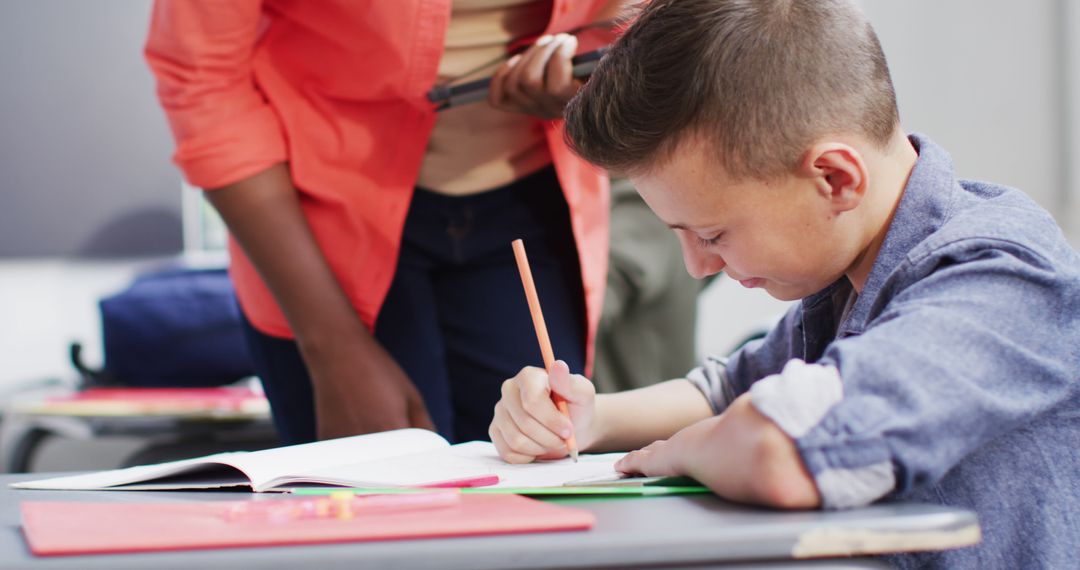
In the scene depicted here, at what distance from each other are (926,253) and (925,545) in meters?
0.24

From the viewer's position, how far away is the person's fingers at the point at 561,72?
3.67 feet

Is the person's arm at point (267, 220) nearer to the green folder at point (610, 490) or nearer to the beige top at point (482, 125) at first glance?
the beige top at point (482, 125)

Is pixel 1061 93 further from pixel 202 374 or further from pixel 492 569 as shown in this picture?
pixel 492 569

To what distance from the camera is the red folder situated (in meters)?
0.50

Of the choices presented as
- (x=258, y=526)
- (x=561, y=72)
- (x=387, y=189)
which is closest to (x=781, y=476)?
(x=258, y=526)

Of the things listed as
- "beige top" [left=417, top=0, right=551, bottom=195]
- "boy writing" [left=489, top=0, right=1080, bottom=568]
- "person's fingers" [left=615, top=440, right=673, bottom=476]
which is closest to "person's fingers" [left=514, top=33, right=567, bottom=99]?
"beige top" [left=417, top=0, right=551, bottom=195]

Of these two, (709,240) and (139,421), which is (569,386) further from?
(139,421)

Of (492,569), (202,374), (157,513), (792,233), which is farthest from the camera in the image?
(202,374)

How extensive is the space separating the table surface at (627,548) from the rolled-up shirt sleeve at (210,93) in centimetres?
75

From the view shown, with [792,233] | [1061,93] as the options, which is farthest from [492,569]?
[1061,93]

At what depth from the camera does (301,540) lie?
504 millimetres

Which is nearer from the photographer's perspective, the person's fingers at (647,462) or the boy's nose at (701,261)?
the person's fingers at (647,462)

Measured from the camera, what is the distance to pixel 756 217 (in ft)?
2.63

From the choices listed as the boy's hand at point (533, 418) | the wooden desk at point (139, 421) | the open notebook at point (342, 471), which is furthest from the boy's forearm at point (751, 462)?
the wooden desk at point (139, 421)
